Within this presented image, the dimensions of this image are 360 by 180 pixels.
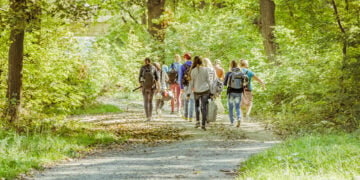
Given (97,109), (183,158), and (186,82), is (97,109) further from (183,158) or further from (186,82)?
(183,158)

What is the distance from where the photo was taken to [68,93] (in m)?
13.6

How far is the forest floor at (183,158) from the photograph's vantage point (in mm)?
7316

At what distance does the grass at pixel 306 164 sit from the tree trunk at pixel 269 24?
11.8 m

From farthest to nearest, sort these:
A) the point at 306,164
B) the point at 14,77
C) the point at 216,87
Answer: the point at 216,87 < the point at 14,77 < the point at 306,164

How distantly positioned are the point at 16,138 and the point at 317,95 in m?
8.70

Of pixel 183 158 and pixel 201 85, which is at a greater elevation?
pixel 201 85

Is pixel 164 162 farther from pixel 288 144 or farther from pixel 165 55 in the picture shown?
pixel 165 55

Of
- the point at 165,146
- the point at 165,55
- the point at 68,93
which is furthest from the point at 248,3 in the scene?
the point at 165,146

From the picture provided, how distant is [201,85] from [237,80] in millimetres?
1074

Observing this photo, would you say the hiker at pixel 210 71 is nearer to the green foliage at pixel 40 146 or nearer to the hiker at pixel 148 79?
the hiker at pixel 148 79

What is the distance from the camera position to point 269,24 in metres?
20.0

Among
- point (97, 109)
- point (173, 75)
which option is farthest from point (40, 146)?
point (97, 109)

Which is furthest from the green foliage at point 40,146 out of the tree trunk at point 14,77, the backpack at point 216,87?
the backpack at point 216,87

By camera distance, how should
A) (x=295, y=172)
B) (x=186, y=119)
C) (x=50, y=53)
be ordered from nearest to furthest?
1. (x=295, y=172)
2. (x=50, y=53)
3. (x=186, y=119)
